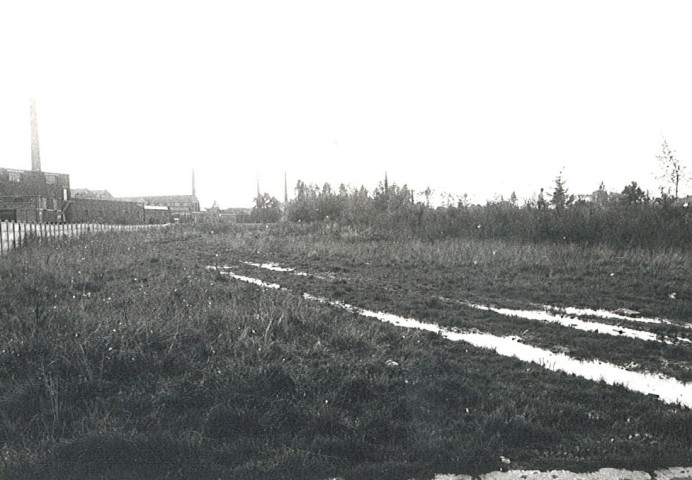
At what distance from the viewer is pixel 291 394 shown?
4.21m

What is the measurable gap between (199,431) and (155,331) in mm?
1611

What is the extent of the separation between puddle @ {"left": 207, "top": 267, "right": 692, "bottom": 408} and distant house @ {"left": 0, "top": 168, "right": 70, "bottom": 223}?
81.1 ft

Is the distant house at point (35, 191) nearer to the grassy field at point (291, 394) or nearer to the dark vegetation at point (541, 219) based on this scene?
the dark vegetation at point (541, 219)

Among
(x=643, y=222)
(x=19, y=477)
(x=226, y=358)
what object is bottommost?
(x=19, y=477)

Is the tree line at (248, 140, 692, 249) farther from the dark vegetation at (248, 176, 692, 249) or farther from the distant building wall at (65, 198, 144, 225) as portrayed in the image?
the distant building wall at (65, 198, 144, 225)

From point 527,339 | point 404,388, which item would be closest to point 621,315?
point 527,339

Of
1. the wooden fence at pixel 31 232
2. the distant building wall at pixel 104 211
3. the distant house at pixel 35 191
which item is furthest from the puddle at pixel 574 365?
the distant building wall at pixel 104 211

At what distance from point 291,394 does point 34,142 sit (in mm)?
41073

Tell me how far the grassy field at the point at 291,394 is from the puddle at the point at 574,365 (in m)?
0.22

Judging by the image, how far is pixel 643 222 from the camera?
16172mm

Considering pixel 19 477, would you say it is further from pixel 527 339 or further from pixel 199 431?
pixel 527 339

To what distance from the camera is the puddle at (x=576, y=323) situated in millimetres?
6328

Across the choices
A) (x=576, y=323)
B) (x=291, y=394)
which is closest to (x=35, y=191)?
(x=291, y=394)

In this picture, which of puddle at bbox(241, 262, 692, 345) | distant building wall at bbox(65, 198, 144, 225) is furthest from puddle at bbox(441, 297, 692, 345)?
distant building wall at bbox(65, 198, 144, 225)
